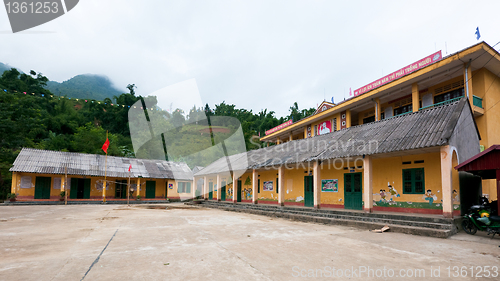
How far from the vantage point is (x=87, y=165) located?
25281mm

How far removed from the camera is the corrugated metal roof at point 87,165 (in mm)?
22234

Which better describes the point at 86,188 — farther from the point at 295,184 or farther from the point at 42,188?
the point at 295,184

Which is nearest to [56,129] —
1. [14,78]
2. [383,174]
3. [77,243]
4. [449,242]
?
[14,78]

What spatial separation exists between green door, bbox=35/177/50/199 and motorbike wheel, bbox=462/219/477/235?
28342 mm

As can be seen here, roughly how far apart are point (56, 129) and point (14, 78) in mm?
12783

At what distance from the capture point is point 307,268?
14.3ft

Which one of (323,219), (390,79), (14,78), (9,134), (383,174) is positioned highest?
(14,78)

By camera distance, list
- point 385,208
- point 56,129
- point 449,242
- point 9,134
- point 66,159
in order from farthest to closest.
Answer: point 56,129, point 9,134, point 66,159, point 385,208, point 449,242

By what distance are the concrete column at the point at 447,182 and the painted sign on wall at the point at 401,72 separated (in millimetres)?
8289

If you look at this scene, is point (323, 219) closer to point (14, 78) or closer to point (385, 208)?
point (385, 208)

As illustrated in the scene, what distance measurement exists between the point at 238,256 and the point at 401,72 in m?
15.9

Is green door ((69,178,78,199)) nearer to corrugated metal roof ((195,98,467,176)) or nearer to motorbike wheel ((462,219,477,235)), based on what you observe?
corrugated metal roof ((195,98,467,176))

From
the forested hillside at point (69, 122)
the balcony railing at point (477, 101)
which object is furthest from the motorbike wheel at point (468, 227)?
the forested hillside at point (69, 122)

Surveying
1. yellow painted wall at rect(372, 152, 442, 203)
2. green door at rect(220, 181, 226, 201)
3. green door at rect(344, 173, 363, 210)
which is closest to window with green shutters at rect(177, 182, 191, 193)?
green door at rect(220, 181, 226, 201)
